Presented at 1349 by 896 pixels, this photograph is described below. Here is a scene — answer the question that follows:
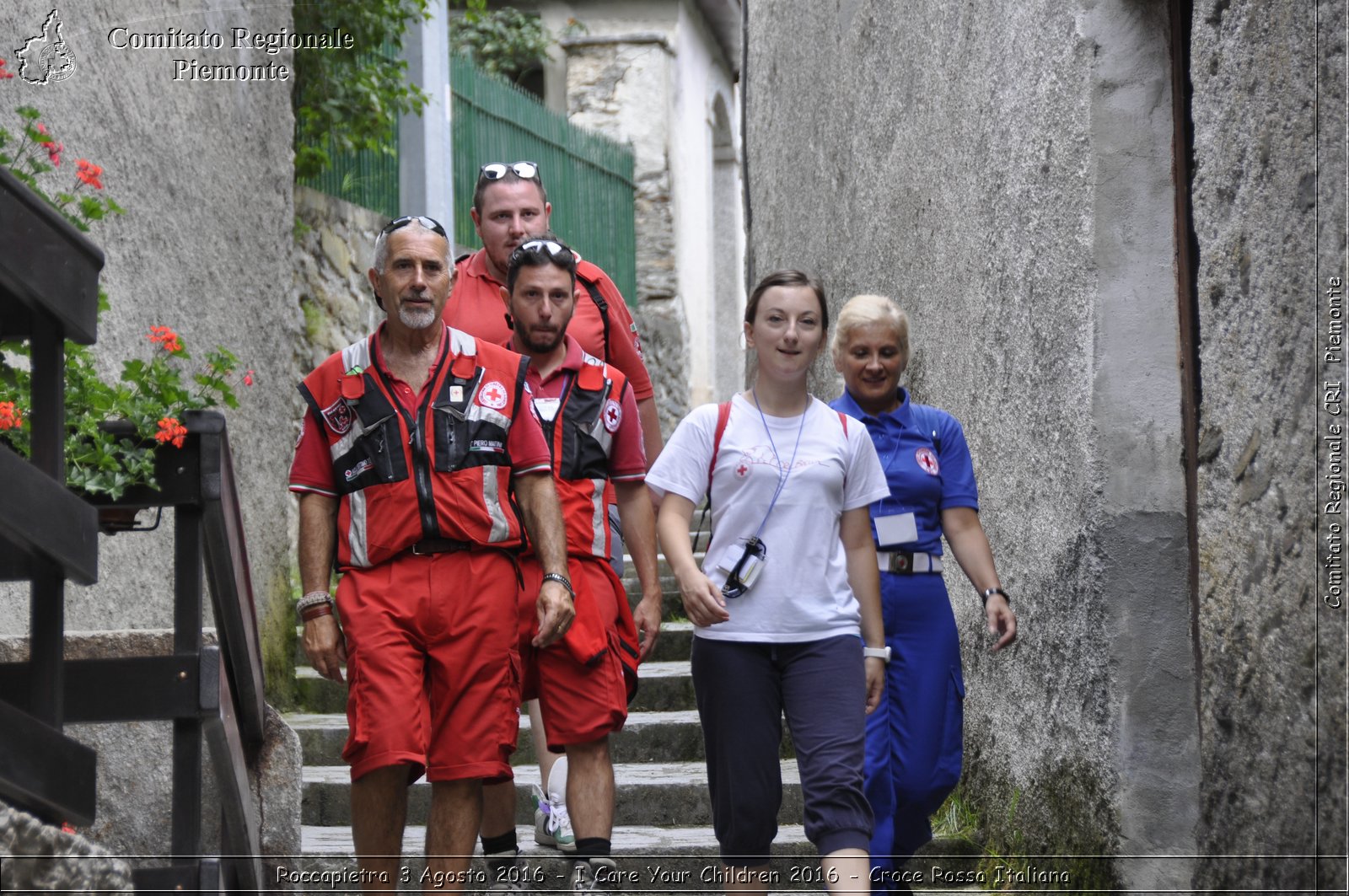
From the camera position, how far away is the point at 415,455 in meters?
3.83

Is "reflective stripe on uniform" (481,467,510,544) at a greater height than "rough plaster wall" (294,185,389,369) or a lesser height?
lesser

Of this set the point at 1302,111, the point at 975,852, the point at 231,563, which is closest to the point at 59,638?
the point at 231,563

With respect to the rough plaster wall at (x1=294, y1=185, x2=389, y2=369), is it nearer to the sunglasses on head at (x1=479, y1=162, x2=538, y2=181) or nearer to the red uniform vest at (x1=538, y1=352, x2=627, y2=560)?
the sunglasses on head at (x1=479, y1=162, x2=538, y2=181)

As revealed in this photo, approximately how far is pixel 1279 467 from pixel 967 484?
1.26 metres

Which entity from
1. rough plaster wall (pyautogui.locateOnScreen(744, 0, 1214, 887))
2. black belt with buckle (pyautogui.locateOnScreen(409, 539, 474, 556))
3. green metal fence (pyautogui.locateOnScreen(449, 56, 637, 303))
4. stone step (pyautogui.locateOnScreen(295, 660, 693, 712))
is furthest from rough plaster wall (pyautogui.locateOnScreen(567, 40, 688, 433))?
black belt with buckle (pyautogui.locateOnScreen(409, 539, 474, 556))

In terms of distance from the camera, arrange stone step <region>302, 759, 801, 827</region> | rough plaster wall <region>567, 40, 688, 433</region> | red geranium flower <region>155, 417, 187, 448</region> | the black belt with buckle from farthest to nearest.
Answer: rough plaster wall <region>567, 40, 688, 433</region>, stone step <region>302, 759, 801, 827</region>, the black belt with buckle, red geranium flower <region>155, 417, 187, 448</region>

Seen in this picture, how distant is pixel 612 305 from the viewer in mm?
5020

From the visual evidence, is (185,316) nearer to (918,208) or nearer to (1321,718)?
(918,208)

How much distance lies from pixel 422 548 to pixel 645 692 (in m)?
2.72

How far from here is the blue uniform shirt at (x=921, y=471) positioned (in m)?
4.16

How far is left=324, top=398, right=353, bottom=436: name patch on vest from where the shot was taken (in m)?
3.89

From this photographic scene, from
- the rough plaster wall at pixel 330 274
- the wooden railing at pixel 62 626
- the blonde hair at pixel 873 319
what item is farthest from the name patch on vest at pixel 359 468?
the rough plaster wall at pixel 330 274

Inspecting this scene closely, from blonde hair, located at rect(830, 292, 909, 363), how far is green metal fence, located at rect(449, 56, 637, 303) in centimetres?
808

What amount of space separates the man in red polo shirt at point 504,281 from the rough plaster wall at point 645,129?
10068 millimetres
